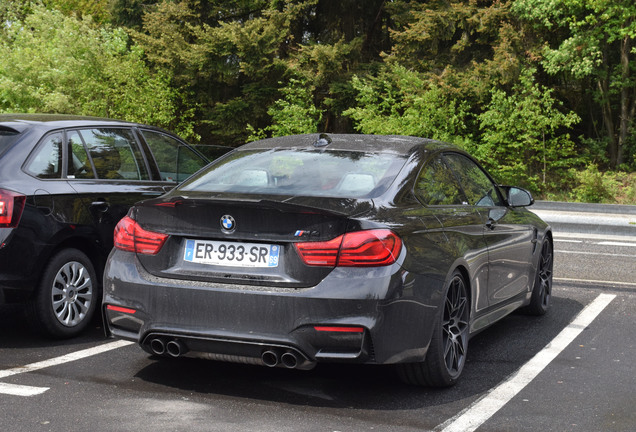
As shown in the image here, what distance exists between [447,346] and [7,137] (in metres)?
3.53

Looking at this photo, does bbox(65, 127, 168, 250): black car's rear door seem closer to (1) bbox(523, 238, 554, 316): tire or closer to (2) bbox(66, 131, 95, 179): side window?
(2) bbox(66, 131, 95, 179): side window

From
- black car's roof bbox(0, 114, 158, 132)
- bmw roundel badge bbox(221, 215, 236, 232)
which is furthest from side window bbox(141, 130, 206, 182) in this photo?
bmw roundel badge bbox(221, 215, 236, 232)

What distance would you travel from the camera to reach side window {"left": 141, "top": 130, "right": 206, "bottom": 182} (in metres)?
7.47

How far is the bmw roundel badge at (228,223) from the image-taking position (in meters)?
4.69

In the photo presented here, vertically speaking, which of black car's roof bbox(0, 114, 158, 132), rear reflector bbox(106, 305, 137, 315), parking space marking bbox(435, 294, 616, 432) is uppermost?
black car's roof bbox(0, 114, 158, 132)

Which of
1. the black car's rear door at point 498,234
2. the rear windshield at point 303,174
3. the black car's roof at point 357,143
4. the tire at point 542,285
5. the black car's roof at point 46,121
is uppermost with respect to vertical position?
the black car's roof at point 46,121

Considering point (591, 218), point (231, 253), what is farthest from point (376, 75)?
point (231, 253)

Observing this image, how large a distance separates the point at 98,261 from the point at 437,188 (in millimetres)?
2810

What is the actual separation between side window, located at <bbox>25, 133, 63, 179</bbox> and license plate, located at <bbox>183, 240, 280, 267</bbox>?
2.05 m

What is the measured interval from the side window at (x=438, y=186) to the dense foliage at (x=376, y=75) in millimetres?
18349

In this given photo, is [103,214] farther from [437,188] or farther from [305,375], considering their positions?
[437,188]

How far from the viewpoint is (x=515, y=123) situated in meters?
24.2

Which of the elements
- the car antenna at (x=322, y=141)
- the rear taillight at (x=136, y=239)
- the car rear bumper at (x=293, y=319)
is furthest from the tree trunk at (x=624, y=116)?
the rear taillight at (x=136, y=239)

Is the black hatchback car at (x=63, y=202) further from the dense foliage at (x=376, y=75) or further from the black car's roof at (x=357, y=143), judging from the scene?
the dense foliage at (x=376, y=75)
